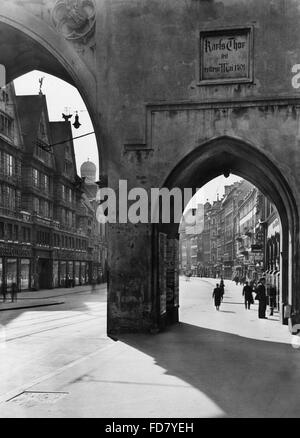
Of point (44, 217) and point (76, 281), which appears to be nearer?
→ point (44, 217)

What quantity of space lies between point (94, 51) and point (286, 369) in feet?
38.2

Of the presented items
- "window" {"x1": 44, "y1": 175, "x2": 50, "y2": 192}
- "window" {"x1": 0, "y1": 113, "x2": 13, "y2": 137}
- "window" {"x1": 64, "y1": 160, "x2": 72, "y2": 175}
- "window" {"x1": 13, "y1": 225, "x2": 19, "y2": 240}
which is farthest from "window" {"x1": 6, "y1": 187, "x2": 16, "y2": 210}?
"window" {"x1": 64, "y1": 160, "x2": 72, "y2": 175}

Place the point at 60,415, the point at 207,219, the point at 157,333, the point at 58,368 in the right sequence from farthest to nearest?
the point at 207,219, the point at 157,333, the point at 58,368, the point at 60,415

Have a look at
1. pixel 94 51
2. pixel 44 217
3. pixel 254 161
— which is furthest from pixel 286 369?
pixel 44 217

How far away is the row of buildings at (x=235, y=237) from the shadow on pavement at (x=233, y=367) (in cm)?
1397

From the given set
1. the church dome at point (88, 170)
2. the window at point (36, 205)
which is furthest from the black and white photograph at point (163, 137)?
the church dome at point (88, 170)

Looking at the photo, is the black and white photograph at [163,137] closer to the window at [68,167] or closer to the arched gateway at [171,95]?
the arched gateway at [171,95]

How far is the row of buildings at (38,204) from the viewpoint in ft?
154

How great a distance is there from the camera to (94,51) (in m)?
18.7

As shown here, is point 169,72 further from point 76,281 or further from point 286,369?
point 76,281

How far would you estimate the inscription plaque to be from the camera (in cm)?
1752

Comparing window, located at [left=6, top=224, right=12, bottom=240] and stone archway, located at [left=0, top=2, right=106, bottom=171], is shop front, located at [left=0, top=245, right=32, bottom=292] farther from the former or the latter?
stone archway, located at [left=0, top=2, right=106, bottom=171]

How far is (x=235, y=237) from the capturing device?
108438mm

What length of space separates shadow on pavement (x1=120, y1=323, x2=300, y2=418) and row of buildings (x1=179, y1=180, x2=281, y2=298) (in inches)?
550
